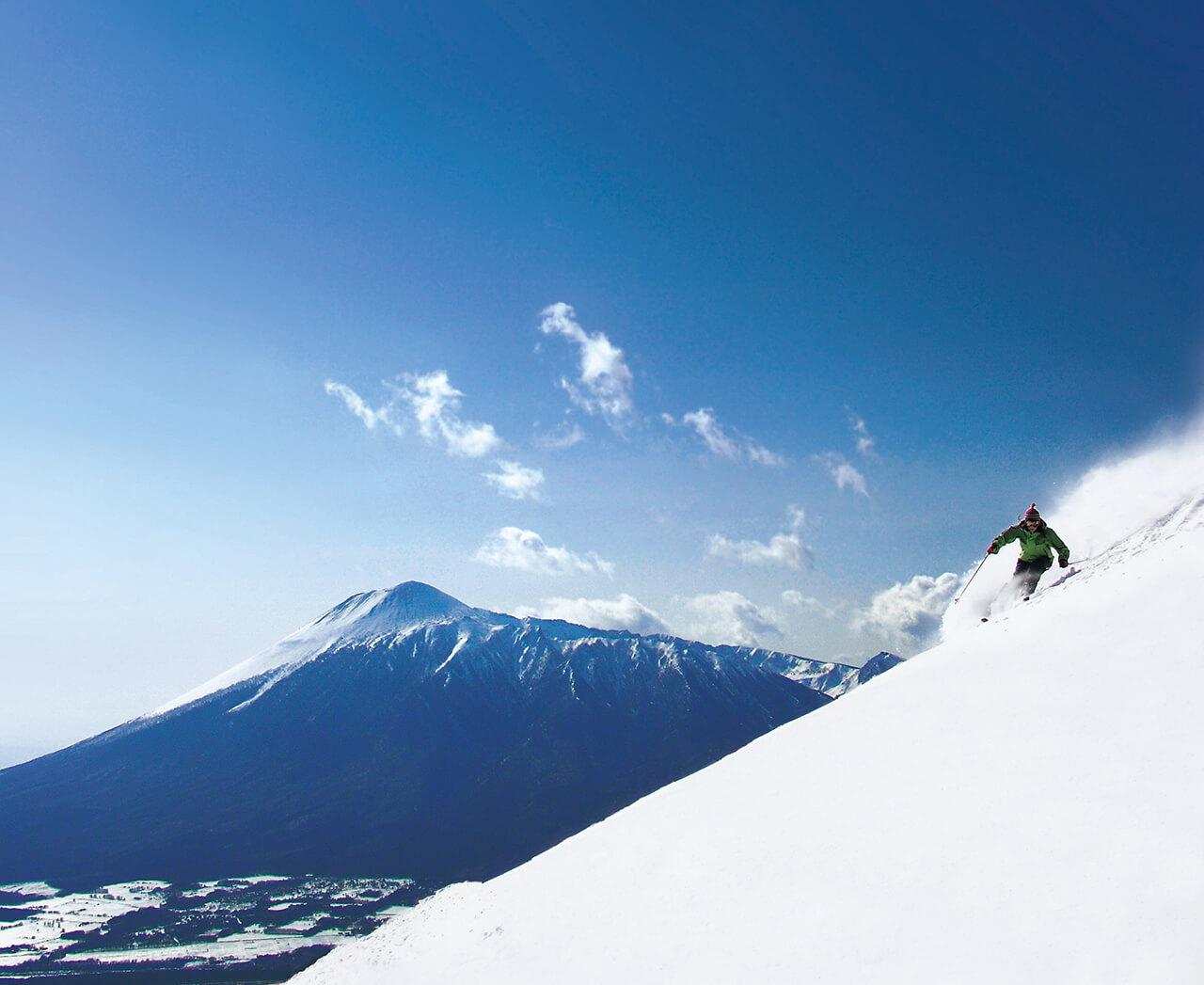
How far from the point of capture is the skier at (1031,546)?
28.2 metres

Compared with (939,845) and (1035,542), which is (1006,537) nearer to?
(1035,542)

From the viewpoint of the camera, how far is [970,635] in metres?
26.2

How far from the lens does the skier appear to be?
28172 millimetres

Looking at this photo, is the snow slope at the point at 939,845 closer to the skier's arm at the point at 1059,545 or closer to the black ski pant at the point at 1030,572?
the skier's arm at the point at 1059,545

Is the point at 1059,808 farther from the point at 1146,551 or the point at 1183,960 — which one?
the point at 1146,551

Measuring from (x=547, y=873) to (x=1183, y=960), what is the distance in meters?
16.3

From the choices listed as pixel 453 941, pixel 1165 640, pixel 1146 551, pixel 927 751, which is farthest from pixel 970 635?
pixel 453 941

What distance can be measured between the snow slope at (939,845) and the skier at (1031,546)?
3001 mm

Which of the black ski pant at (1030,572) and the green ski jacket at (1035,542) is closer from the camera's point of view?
the green ski jacket at (1035,542)

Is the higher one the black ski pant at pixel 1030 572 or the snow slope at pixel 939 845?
the black ski pant at pixel 1030 572

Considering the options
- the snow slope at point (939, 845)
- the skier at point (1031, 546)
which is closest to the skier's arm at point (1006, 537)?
the skier at point (1031, 546)

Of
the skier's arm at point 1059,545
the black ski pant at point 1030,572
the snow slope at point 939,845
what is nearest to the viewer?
the snow slope at point 939,845

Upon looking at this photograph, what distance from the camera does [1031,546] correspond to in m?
28.4

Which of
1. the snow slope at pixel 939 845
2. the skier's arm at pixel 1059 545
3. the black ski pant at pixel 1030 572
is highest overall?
the skier's arm at pixel 1059 545
